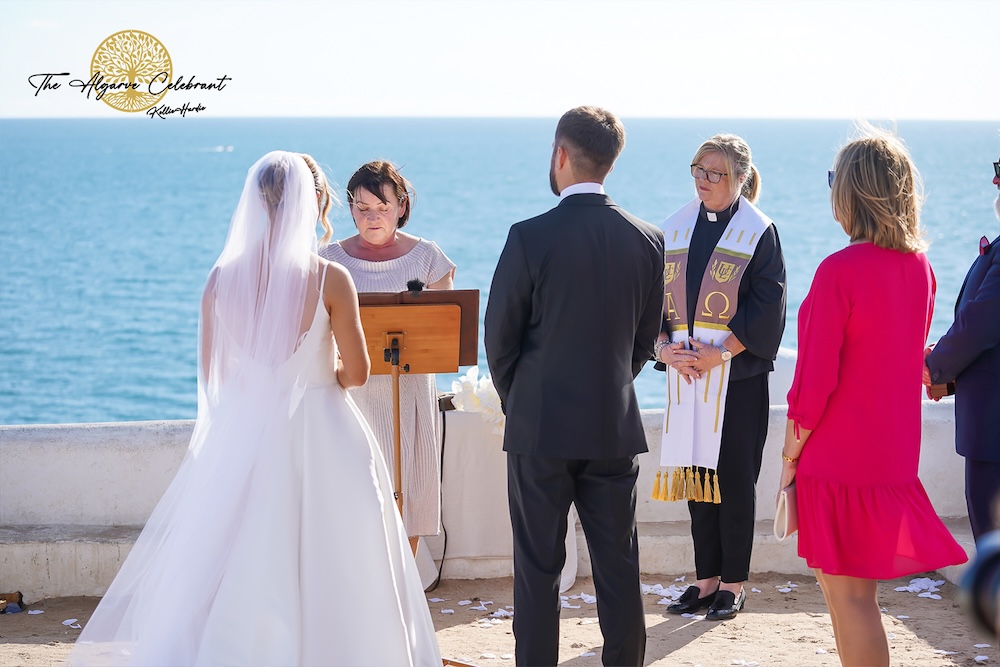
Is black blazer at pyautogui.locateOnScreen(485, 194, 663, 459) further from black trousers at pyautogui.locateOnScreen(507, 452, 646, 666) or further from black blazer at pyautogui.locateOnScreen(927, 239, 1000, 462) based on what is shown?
black blazer at pyautogui.locateOnScreen(927, 239, 1000, 462)

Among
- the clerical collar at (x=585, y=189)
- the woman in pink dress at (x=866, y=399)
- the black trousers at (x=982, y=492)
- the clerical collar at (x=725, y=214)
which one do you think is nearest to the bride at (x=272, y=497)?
the clerical collar at (x=585, y=189)

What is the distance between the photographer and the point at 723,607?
508 centimetres

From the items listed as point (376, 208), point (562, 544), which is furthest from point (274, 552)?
point (376, 208)

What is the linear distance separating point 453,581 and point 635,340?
215cm

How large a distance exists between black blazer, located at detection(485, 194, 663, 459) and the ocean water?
2.86ft

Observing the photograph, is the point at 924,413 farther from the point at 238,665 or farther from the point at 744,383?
the point at 238,665

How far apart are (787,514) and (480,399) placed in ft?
7.01

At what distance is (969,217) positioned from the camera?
2168 inches

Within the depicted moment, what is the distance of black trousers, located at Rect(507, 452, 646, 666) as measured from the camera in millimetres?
3828

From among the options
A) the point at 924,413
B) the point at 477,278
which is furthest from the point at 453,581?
the point at 477,278

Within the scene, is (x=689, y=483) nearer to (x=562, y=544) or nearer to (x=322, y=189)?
(x=562, y=544)

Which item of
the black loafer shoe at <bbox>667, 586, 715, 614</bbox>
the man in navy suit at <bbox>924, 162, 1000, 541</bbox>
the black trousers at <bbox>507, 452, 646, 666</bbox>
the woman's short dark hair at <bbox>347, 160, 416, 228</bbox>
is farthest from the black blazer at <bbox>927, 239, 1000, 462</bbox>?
the woman's short dark hair at <bbox>347, 160, 416, 228</bbox>

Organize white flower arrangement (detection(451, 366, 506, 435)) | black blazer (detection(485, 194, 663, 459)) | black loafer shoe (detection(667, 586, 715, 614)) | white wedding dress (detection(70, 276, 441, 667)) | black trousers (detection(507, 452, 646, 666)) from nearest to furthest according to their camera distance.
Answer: white wedding dress (detection(70, 276, 441, 667)), black blazer (detection(485, 194, 663, 459)), black trousers (detection(507, 452, 646, 666)), black loafer shoe (detection(667, 586, 715, 614)), white flower arrangement (detection(451, 366, 506, 435))

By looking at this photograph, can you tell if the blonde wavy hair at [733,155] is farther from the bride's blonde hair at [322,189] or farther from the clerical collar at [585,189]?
the bride's blonde hair at [322,189]
